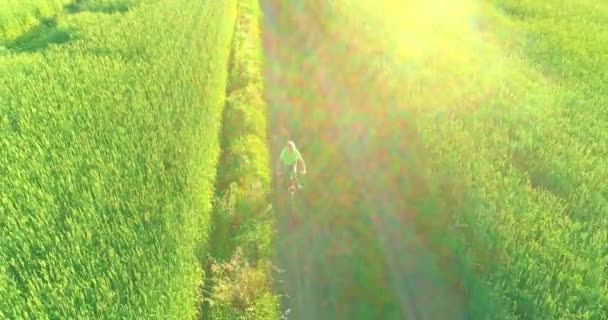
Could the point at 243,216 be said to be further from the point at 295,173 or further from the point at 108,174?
the point at 108,174

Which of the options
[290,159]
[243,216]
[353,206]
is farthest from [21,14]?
[353,206]

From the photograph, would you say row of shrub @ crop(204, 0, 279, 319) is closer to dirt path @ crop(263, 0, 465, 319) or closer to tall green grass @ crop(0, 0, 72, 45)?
dirt path @ crop(263, 0, 465, 319)

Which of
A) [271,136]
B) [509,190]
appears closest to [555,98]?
[509,190]

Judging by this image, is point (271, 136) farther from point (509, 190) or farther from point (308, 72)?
point (509, 190)

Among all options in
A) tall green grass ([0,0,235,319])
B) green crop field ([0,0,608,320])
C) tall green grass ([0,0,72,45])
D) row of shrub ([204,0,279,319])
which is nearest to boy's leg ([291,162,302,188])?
green crop field ([0,0,608,320])

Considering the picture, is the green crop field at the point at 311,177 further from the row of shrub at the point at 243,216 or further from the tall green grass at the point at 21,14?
the tall green grass at the point at 21,14

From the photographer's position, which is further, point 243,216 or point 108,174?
point 243,216
